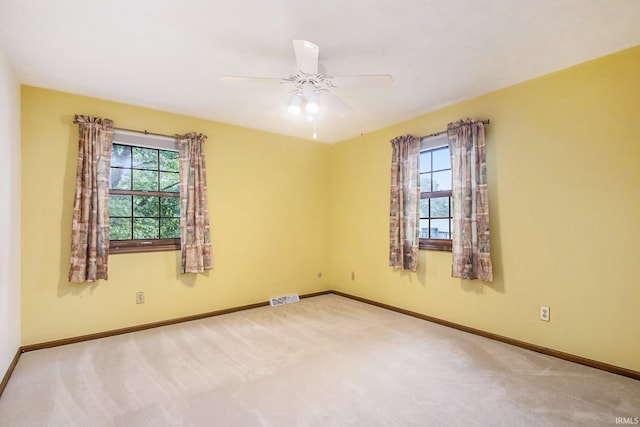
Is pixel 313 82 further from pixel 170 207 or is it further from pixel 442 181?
pixel 170 207

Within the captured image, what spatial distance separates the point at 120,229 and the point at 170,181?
0.77 meters

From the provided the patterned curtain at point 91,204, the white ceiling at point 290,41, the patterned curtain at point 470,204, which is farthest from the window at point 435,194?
the patterned curtain at point 91,204

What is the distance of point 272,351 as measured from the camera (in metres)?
2.91

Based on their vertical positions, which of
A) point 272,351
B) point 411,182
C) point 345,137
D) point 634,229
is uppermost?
point 345,137

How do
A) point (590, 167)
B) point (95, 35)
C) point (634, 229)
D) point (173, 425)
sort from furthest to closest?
point (590, 167), point (634, 229), point (95, 35), point (173, 425)

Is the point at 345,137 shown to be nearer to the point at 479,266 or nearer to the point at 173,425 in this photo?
the point at 479,266

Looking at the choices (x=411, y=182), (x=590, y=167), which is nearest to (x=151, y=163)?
(x=411, y=182)

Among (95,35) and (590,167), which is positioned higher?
(95,35)

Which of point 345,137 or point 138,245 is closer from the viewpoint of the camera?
point 138,245

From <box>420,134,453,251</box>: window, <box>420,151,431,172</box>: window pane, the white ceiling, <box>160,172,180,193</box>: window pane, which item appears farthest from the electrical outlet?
<box>160,172,180,193</box>: window pane

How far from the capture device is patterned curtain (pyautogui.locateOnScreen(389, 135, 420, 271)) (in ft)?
12.7

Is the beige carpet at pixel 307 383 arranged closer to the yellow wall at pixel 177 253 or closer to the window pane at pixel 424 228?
the yellow wall at pixel 177 253

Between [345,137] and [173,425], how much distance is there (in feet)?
13.6

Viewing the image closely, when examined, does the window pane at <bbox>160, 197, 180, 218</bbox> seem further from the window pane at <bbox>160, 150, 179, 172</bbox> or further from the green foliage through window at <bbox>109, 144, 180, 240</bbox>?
the window pane at <bbox>160, 150, 179, 172</bbox>
